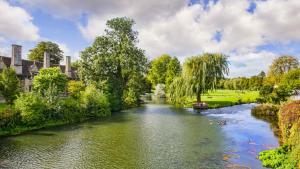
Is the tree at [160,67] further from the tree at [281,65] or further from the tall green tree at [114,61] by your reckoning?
the tall green tree at [114,61]

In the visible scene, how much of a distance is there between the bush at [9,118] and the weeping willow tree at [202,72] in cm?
3632

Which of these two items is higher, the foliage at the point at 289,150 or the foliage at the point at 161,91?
the foliage at the point at 161,91

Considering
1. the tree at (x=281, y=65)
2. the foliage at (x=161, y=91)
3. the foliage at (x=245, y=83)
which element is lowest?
the foliage at (x=161, y=91)

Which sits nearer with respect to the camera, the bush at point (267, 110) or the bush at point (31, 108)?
the bush at point (31, 108)

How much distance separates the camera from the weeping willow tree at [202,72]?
59.7 m

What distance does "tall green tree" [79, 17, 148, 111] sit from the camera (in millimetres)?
56156

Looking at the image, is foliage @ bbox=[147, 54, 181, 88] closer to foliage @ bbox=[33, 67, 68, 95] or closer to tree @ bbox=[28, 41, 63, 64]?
tree @ bbox=[28, 41, 63, 64]

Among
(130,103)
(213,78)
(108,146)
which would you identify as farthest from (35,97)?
(213,78)

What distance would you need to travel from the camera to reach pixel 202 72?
196 ft

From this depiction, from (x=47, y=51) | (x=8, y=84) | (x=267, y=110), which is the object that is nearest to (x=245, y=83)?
(x=267, y=110)

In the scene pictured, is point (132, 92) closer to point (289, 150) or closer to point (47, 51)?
point (47, 51)

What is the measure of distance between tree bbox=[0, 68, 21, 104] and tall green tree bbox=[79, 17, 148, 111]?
18.4 metres

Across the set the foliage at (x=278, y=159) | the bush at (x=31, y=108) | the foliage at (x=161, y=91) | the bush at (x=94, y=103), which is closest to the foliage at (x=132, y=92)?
the bush at (x=94, y=103)

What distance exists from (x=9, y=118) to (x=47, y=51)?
5883cm
